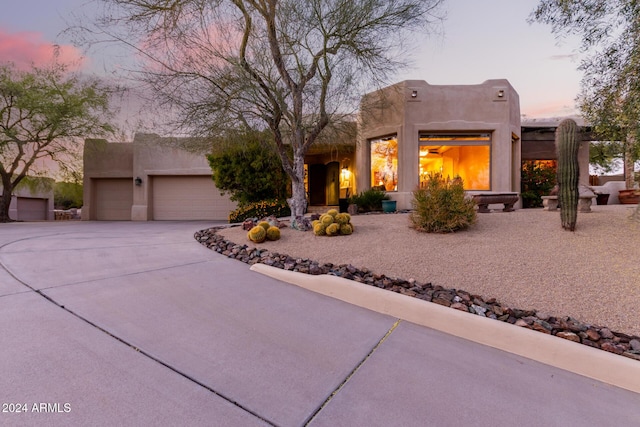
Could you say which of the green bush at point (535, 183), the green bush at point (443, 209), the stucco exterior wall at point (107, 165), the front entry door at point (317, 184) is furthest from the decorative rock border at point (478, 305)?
the stucco exterior wall at point (107, 165)

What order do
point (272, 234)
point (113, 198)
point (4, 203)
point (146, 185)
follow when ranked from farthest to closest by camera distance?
point (113, 198), point (146, 185), point (4, 203), point (272, 234)

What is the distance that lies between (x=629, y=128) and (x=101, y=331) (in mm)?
7966

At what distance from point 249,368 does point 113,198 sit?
16.3 m

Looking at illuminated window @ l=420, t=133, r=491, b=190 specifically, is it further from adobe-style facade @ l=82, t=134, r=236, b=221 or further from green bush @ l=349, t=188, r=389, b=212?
adobe-style facade @ l=82, t=134, r=236, b=221

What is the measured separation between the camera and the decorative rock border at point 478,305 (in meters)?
2.39

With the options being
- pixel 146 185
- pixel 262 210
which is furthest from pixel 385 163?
pixel 146 185

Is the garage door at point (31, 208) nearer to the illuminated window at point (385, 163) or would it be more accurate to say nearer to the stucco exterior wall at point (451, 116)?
the illuminated window at point (385, 163)

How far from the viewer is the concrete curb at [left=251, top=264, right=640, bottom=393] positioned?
2150 millimetres

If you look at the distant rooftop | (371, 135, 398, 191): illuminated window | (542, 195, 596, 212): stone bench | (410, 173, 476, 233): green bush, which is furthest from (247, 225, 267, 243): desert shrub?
the distant rooftop

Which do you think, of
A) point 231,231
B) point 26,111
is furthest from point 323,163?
point 26,111

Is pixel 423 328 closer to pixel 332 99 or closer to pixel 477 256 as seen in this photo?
pixel 477 256

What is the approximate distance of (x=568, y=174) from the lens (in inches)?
188

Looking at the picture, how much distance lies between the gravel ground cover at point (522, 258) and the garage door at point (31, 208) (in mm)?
25541

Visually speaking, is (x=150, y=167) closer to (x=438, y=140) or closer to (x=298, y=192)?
(x=298, y=192)
